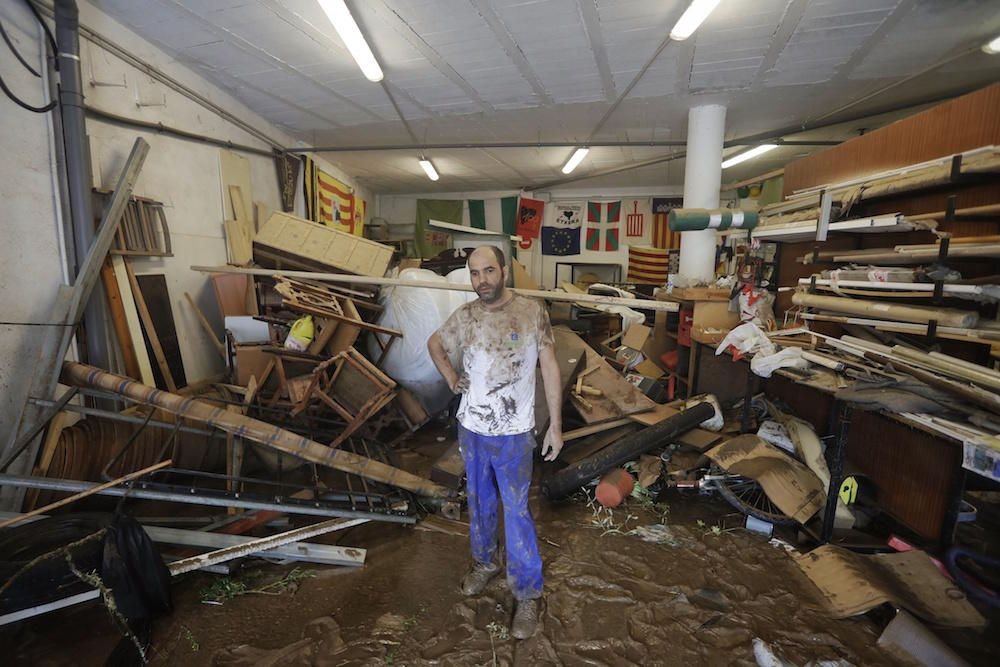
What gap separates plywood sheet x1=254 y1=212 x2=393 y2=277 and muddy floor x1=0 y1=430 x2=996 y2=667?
126 inches

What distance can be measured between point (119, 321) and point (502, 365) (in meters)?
3.23

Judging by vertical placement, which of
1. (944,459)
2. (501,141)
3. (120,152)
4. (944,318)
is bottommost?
(944,459)

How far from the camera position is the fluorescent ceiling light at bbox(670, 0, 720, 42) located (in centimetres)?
272

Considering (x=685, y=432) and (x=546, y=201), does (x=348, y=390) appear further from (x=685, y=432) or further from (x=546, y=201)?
(x=546, y=201)

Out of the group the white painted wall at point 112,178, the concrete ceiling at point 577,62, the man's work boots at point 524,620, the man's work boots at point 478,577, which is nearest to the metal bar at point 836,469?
the man's work boots at point 524,620

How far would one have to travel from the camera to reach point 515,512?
200cm

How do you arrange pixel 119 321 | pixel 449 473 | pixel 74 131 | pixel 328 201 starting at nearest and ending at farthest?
pixel 74 131, pixel 449 473, pixel 119 321, pixel 328 201

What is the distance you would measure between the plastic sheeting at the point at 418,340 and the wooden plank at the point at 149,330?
70.0 inches

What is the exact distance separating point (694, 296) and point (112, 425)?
4684 mm

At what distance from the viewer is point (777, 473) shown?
8.66 feet

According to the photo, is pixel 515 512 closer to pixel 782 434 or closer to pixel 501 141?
pixel 782 434

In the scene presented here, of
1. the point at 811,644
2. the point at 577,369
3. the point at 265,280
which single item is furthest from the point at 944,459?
the point at 265,280

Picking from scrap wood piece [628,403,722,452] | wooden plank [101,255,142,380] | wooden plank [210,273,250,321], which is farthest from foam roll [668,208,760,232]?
wooden plank [101,255,142,380]

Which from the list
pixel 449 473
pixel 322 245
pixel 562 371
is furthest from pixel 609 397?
pixel 322 245
